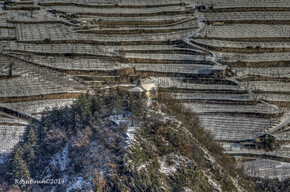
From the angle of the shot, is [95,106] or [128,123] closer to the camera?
[128,123]

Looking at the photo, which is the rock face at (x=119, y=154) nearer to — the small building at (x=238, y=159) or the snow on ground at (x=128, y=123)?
the snow on ground at (x=128, y=123)

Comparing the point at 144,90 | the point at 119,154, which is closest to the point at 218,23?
the point at 144,90

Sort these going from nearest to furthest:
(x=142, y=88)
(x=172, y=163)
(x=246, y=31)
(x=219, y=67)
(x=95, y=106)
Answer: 1. (x=172, y=163)
2. (x=95, y=106)
3. (x=142, y=88)
4. (x=219, y=67)
5. (x=246, y=31)

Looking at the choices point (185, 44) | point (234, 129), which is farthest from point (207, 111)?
point (185, 44)

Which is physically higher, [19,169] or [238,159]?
[19,169]

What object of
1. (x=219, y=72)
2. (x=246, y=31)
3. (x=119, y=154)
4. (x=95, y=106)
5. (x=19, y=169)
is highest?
(x=246, y=31)

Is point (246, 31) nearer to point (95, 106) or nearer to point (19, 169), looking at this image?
point (95, 106)

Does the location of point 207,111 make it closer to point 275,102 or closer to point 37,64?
point 275,102

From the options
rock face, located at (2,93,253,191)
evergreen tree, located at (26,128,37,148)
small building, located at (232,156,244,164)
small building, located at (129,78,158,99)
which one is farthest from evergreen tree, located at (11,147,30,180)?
small building, located at (232,156,244,164)
